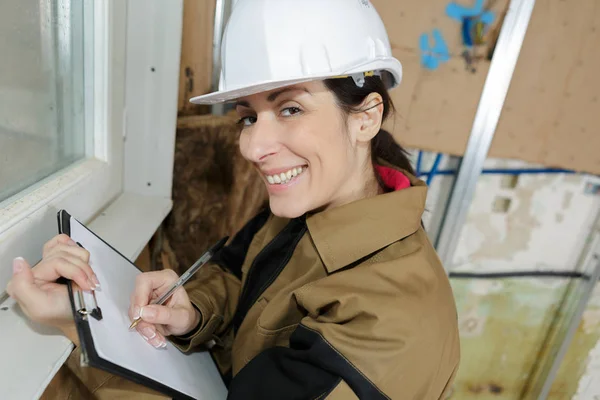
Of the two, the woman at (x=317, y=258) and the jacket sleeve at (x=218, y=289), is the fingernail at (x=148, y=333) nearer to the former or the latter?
the woman at (x=317, y=258)

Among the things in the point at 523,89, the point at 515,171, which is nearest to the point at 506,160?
the point at 515,171

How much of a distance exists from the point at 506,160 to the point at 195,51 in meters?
1.11

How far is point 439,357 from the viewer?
61 cm

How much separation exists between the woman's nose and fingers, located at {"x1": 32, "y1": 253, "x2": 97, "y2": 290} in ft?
1.06

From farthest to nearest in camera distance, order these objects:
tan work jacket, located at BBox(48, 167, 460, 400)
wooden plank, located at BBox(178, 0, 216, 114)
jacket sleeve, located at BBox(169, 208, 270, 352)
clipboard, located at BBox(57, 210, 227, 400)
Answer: wooden plank, located at BBox(178, 0, 216, 114) < jacket sleeve, located at BBox(169, 208, 270, 352) < tan work jacket, located at BBox(48, 167, 460, 400) < clipboard, located at BBox(57, 210, 227, 400)

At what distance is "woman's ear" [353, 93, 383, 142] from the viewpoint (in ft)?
2.42

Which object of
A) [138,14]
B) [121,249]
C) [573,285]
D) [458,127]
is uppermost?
[138,14]

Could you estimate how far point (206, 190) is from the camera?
1.27m

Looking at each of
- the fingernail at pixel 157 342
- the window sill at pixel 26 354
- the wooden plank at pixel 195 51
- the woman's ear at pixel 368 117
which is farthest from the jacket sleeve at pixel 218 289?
the wooden plank at pixel 195 51

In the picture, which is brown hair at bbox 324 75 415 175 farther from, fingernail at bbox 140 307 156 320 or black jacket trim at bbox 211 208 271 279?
fingernail at bbox 140 307 156 320

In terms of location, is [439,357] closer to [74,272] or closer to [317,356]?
[317,356]

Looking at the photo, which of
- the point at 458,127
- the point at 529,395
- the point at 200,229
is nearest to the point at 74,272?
the point at 200,229

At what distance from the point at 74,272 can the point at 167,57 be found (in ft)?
2.54

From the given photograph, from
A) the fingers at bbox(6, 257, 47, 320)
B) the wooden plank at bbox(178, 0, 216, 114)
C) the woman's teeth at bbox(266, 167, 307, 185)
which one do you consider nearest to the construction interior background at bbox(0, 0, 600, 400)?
the wooden plank at bbox(178, 0, 216, 114)
